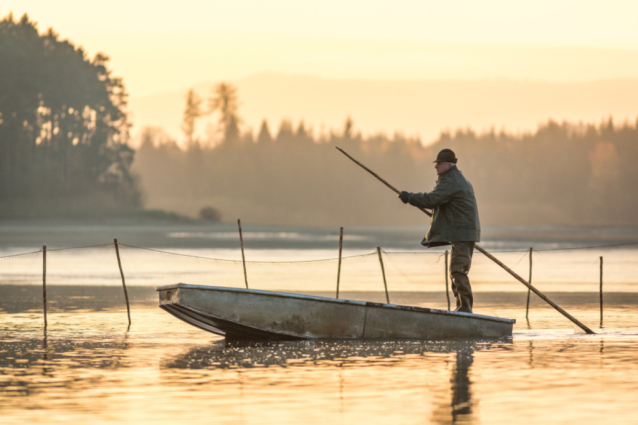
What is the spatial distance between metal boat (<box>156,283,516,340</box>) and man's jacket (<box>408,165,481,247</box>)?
1022mm

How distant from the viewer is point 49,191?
98375mm

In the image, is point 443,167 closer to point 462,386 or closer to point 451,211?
point 451,211

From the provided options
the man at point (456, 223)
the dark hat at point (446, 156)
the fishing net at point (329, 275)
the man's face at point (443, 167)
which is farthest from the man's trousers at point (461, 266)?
the fishing net at point (329, 275)

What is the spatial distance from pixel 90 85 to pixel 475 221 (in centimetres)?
8585

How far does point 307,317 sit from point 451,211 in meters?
2.35

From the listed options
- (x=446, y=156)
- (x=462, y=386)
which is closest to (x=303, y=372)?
Answer: (x=462, y=386)

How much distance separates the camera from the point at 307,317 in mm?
12852

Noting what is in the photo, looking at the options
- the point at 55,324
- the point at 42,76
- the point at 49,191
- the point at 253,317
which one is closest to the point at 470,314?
the point at 253,317

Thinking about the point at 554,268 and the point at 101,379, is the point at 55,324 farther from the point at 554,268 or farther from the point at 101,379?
the point at 554,268

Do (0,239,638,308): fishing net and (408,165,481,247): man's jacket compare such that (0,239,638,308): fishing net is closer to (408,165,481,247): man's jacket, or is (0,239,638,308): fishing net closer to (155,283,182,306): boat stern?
(408,165,481,247): man's jacket

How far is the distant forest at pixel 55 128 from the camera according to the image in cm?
9050

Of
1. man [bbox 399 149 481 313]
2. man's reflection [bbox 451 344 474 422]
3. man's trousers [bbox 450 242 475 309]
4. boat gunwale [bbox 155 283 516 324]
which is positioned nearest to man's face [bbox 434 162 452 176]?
man [bbox 399 149 481 313]

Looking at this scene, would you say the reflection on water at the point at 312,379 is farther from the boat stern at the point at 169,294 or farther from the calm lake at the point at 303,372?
the boat stern at the point at 169,294

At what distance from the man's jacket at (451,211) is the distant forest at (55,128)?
80.3 metres
